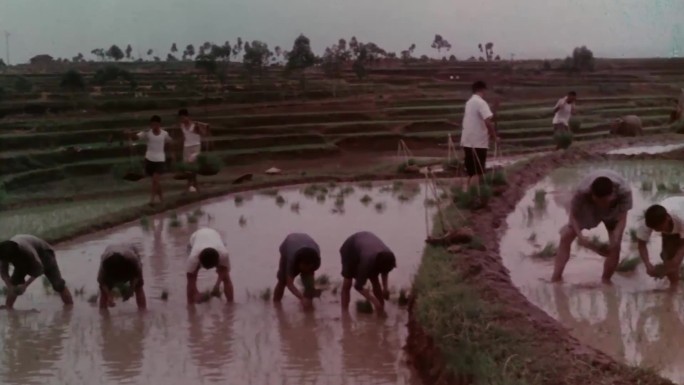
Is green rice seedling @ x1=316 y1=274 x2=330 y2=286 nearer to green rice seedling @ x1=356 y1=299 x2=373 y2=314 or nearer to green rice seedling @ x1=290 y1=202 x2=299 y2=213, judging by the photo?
green rice seedling @ x1=356 y1=299 x2=373 y2=314

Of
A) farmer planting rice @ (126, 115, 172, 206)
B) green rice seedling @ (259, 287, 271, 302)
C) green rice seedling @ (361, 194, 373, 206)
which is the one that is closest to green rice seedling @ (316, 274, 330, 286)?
green rice seedling @ (259, 287, 271, 302)

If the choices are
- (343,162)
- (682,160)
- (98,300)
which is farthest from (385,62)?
(98,300)

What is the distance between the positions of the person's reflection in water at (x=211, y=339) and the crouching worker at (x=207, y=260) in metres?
0.11

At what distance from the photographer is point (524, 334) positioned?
3607 millimetres

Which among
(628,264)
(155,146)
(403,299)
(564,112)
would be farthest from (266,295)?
(564,112)

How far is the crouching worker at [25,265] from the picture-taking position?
540 cm

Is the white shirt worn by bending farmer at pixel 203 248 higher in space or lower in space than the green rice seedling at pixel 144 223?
higher

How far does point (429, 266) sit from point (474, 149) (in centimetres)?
213

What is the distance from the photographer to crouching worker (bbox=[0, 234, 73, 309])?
5398 millimetres

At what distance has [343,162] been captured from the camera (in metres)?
11.2

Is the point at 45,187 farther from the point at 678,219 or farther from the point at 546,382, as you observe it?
the point at 546,382

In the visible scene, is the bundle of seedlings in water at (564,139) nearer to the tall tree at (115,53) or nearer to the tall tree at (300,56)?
the tall tree at (300,56)

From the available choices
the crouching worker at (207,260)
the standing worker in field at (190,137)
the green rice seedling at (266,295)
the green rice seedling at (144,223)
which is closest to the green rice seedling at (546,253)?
the green rice seedling at (266,295)

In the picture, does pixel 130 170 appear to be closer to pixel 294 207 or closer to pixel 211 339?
pixel 294 207
